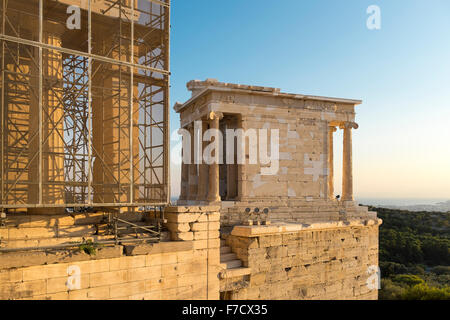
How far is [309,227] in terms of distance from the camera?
13.0 meters

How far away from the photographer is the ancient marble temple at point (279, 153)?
1520 cm

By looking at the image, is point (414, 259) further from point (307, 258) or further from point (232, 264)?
point (232, 264)

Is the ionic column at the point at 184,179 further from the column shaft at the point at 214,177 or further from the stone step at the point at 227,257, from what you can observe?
the stone step at the point at 227,257

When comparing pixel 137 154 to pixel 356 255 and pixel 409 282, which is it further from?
pixel 409 282

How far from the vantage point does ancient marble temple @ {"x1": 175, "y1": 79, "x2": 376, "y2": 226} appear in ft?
49.9

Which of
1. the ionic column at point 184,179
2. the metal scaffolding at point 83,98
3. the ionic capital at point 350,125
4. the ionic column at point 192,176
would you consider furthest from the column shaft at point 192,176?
the ionic capital at point 350,125

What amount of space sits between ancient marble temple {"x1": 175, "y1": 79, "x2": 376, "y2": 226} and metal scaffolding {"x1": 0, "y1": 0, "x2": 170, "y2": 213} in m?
3.81

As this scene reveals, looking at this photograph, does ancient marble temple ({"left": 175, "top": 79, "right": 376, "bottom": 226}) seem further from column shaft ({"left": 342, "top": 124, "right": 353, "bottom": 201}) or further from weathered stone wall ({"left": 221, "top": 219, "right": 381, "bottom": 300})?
weathered stone wall ({"left": 221, "top": 219, "right": 381, "bottom": 300})

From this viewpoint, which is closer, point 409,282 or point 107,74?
point 107,74

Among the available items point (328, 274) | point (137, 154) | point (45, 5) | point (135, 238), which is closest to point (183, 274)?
point (135, 238)

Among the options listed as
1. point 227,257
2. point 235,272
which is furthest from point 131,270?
point 227,257
